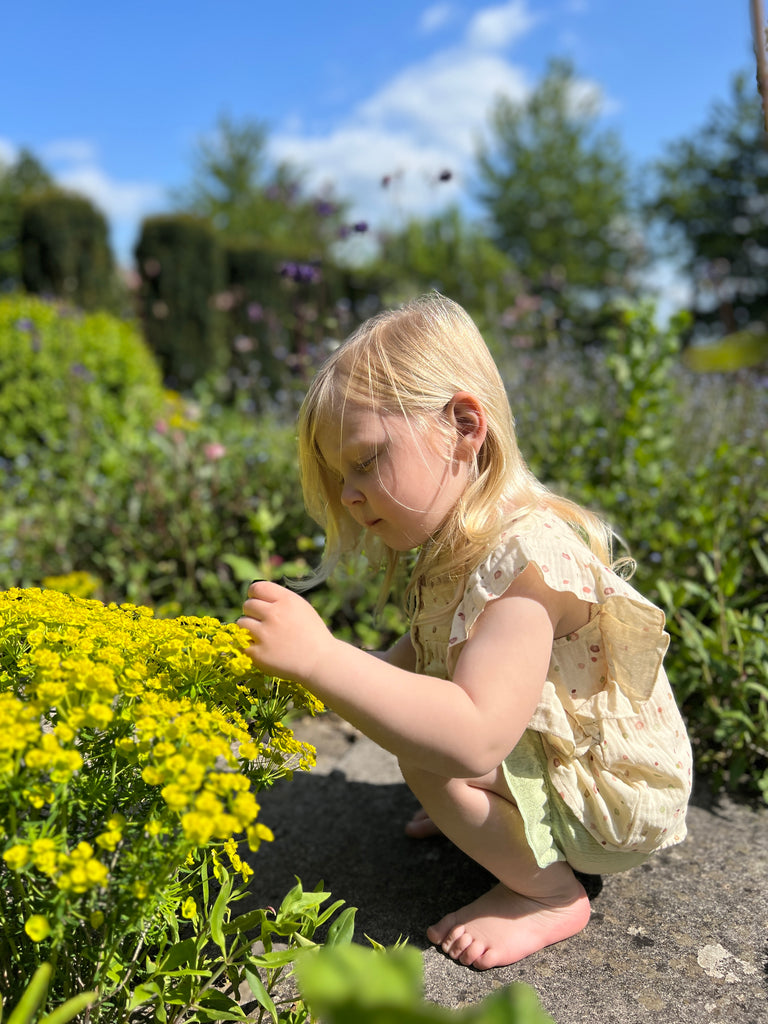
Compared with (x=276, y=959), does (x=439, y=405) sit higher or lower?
higher

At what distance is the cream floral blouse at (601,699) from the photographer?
56.4 inches

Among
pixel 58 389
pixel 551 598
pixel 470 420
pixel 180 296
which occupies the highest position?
pixel 180 296

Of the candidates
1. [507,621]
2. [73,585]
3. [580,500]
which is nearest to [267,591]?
[507,621]

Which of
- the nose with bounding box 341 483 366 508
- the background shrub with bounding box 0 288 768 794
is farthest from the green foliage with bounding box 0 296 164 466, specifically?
the nose with bounding box 341 483 366 508

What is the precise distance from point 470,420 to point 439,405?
81mm

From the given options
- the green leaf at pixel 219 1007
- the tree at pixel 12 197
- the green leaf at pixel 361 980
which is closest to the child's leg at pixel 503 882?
the green leaf at pixel 219 1007

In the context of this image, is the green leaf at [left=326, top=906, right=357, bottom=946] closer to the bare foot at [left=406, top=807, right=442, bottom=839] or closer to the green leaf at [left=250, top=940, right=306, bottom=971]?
the green leaf at [left=250, top=940, right=306, bottom=971]

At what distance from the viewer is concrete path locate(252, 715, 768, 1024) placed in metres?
1.36

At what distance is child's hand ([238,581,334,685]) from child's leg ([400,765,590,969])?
1.32ft

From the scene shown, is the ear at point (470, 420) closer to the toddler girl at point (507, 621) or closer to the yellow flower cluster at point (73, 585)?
the toddler girl at point (507, 621)

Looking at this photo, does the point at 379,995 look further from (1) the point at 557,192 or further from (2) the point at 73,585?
(1) the point at 557,192

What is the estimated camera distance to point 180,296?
10.5 metres

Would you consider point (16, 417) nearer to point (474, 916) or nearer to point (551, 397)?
point (551, 397)

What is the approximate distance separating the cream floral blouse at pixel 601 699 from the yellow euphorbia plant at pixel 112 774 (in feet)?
1.43
